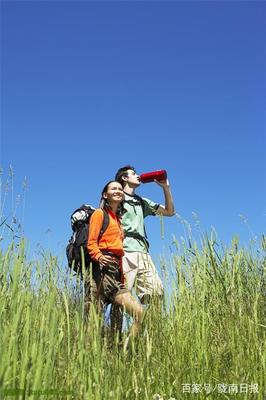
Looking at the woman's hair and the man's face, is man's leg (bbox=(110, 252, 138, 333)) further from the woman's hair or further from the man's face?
the man's face

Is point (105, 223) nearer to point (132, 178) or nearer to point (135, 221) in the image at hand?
point (135, 221)

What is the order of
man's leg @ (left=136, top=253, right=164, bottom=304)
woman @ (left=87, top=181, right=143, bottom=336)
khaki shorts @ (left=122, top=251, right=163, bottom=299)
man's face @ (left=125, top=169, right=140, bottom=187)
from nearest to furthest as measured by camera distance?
man's leg @ (left=136, top=253, right=164, bottom=304), woman @ (left=87, top=181, right=143, bottom=336), khaki shorts @ (left=122, top=251, right=163, bottom=299), man's face @ (left=125, top=169, right=140, bottom=187)

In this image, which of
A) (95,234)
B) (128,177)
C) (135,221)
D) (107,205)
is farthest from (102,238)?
(128,177)

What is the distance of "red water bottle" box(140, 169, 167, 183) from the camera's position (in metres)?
4.49

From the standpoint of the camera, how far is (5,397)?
1365mm

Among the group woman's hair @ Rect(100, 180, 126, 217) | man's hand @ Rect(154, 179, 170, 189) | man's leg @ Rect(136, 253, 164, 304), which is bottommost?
man's leg @ Rect(136, 253, 164, 304)

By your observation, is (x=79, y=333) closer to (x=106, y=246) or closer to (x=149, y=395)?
(x=149, y=395)

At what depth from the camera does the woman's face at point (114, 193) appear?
3813 millimetres

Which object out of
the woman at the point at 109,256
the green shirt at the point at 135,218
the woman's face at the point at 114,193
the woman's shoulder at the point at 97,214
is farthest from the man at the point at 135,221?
the woman's shoulder at the point at 97,214

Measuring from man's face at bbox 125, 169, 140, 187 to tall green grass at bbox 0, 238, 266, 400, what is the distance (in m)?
1.25

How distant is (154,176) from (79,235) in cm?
121

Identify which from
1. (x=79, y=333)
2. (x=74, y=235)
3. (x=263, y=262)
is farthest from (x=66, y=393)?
(x=263, y=262)

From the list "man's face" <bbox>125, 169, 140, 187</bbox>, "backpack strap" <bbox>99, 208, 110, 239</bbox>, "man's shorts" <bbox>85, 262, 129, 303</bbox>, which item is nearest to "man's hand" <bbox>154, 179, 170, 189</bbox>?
"man's face" <bbox>125, 169, 140, 187</bbox>

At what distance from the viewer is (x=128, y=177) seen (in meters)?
4.41
